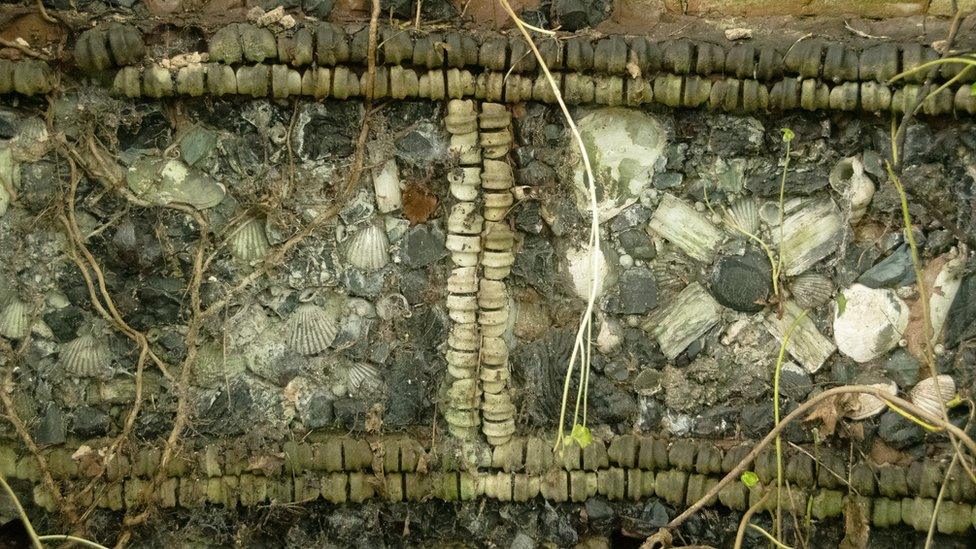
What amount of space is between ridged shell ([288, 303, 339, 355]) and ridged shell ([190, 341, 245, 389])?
169mm

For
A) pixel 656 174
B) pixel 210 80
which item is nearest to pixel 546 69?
pixel 656 174

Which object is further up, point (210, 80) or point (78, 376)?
point (210, 80)

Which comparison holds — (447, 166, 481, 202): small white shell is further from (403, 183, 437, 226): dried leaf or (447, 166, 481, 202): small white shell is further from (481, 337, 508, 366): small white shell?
(481, 337, 508, 366): small white shell

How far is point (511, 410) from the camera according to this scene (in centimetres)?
277

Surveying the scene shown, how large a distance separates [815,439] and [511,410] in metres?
0.83

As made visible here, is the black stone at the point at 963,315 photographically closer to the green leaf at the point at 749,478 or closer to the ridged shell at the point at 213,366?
the green leaf at the point at 749,478

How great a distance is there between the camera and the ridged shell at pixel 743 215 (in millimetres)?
2709

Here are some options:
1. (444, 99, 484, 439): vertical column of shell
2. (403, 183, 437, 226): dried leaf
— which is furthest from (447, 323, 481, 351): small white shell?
(403, 183, 437, 226): dried leaf

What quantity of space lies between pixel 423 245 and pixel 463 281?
0.49ft

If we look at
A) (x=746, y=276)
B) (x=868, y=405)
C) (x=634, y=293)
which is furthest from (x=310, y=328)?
(x=868, y=405)

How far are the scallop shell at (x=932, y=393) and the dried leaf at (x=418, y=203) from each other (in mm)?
1399

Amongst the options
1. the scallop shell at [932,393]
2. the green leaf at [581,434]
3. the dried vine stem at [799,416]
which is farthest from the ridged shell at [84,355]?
the scallop shell at [932,393]

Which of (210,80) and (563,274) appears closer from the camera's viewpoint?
(210,80)

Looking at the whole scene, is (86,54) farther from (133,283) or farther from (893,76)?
(893,76)
